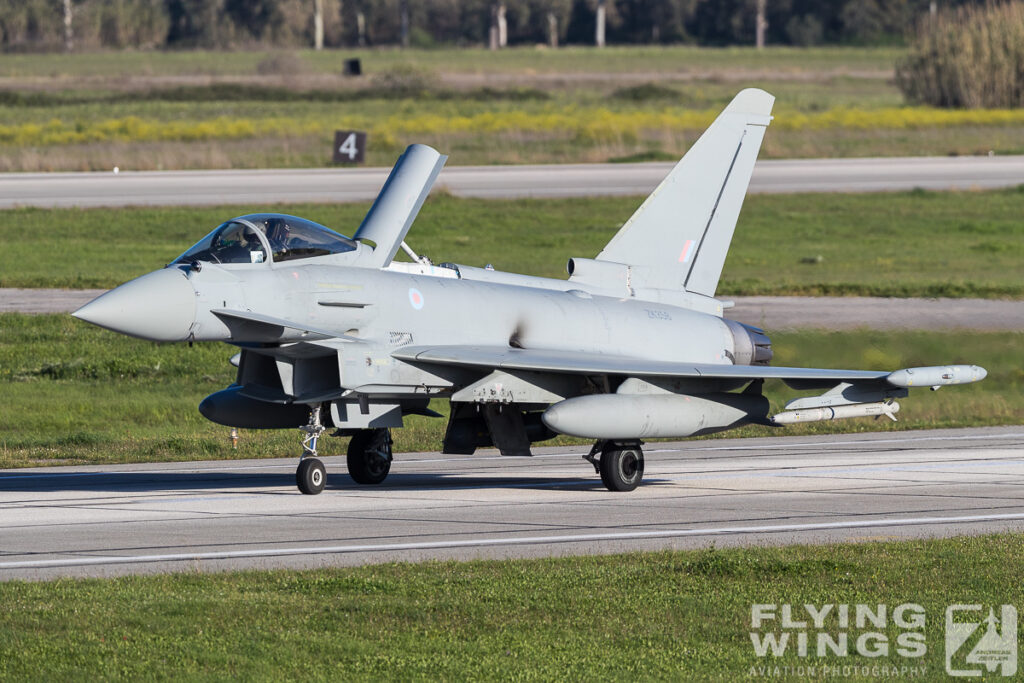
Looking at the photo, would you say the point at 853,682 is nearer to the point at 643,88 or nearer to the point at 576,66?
the point at 643,88

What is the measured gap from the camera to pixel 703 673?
10211 mm

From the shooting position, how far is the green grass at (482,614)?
10.3 metres

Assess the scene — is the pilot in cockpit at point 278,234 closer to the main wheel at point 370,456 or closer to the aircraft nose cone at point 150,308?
the aircraft nose cone at point 150,308

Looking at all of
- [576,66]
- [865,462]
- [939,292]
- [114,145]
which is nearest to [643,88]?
[576,66]

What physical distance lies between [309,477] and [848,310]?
2119 cm

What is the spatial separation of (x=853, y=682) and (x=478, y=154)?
62.8 meters

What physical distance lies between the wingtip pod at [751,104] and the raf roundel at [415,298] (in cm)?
627

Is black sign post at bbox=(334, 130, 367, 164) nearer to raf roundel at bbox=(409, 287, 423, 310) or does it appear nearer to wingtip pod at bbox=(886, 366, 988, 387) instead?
raf roundel at bbox=(409, 287, 423, 310)

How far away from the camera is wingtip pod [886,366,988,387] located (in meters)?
17.5

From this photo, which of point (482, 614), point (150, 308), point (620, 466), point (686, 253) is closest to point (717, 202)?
point (686, 253)

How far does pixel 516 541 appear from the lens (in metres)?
14.9

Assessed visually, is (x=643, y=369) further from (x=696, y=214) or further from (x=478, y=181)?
(x=478, y=181)

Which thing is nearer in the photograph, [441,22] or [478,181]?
[478,181]

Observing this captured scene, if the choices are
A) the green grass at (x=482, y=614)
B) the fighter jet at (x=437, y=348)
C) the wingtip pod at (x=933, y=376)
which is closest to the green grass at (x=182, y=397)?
the fighter jet at (x=437, y=348)
